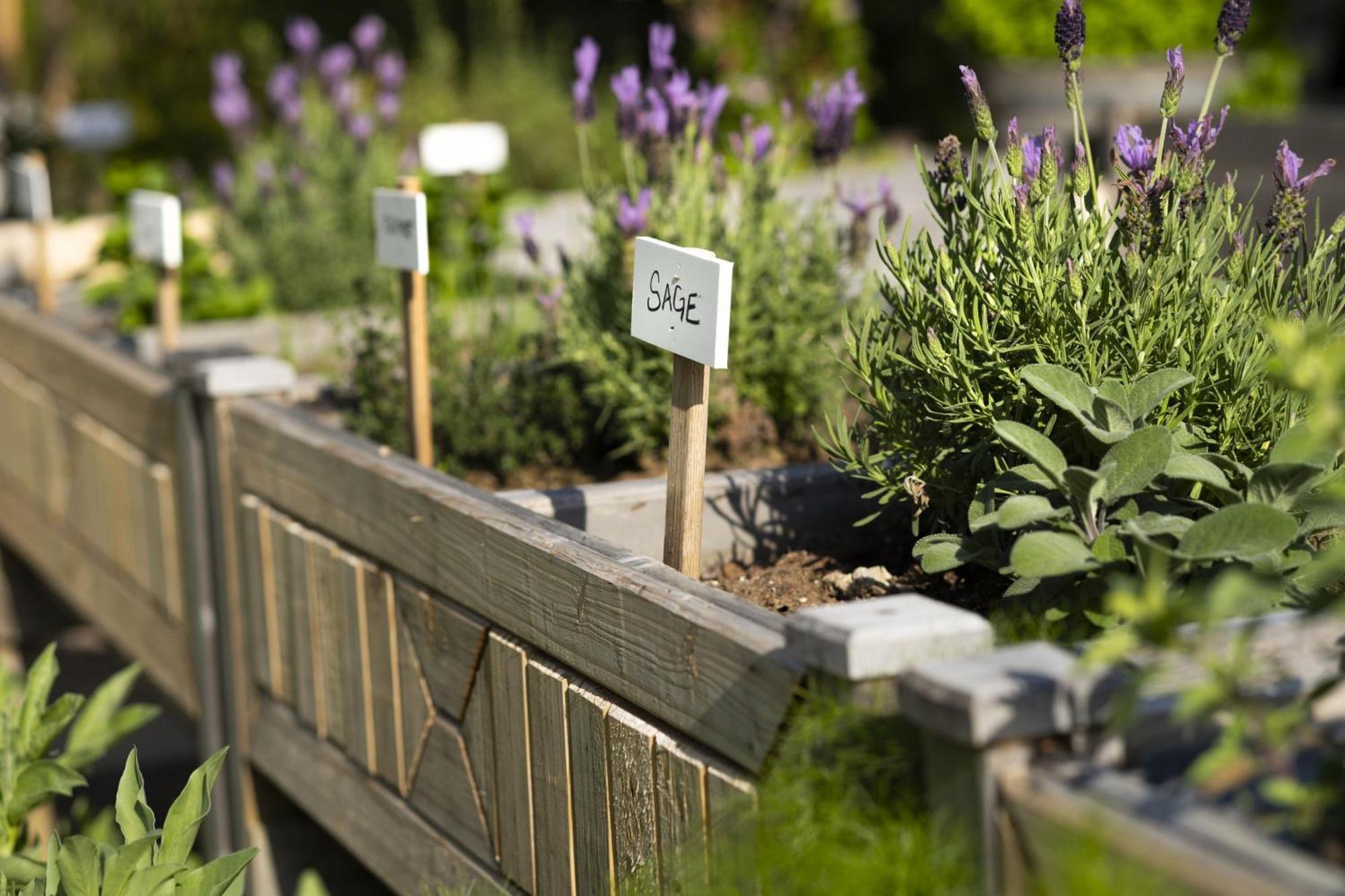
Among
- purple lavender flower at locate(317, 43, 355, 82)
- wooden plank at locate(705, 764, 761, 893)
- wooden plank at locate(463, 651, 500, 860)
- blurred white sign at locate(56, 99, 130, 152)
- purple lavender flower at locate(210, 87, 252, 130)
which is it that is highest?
purple lavender flower at locate(317, 43, 355, 82)

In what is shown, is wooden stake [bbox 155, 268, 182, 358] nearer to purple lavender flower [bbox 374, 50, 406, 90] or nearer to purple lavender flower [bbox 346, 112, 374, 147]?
purple lavender flower [bbox 346, 112, 374, 147]

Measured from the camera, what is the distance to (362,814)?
246cm

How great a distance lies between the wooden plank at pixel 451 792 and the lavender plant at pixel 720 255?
2.03ft

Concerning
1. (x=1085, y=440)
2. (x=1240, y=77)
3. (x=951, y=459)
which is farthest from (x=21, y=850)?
(x=1240, y=77)

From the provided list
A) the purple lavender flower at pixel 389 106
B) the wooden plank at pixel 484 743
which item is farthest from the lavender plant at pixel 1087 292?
the purple lavender flower at pixel 389 106

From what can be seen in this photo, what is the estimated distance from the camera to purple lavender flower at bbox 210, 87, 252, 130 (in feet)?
15.5

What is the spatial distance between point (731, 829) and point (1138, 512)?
0.56 m

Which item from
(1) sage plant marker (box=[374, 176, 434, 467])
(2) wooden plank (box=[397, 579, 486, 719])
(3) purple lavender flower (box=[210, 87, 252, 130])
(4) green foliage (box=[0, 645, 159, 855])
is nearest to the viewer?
A: (4) green foliage (box=[0, 645, 159, 855])

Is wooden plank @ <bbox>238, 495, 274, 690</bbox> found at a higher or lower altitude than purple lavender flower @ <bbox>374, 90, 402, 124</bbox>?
lower

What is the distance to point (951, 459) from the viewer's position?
6.03ft

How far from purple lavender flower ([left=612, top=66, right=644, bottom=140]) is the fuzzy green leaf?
55.6 inches

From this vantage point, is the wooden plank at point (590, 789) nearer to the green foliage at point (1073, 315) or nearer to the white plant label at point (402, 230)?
the green foliage at point (1073, 315)

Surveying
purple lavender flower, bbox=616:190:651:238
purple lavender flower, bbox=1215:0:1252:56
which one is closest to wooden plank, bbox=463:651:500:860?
purple lavender flower, bbox=616:190:651:238

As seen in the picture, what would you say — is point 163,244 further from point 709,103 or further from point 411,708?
point 411,708
